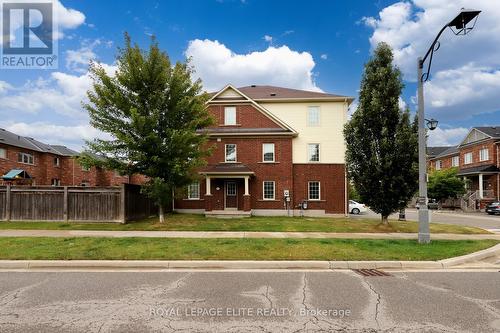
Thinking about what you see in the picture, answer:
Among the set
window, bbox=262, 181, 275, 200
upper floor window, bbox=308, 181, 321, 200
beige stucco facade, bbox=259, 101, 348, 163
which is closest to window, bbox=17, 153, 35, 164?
window, bbox=262, 181, 275, 200

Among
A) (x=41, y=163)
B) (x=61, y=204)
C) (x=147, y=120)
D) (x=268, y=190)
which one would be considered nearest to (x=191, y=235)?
(x=147, y=120)

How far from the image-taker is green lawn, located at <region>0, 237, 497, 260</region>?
9.28m

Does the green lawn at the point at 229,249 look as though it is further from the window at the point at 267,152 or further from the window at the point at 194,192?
the window at the point at 267,152

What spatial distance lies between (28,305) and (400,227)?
16092mm

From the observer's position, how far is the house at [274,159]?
24.9 metres

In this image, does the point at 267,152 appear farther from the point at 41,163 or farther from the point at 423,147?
the point at 41,163

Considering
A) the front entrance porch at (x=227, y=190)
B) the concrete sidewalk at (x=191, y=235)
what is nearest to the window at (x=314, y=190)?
the front entrance porch at (x=227, y=190)

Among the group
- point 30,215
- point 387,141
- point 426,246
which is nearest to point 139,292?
point 426,246

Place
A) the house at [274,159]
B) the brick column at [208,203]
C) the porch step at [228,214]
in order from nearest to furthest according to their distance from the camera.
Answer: the porch step at [228,214], the brick column at [208,203], the house at [274,159]

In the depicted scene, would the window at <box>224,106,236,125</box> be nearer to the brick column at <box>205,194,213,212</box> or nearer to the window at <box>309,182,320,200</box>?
the brick column at <box>205,194,213,212</box>

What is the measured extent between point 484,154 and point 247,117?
3278cm

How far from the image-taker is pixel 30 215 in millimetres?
17672

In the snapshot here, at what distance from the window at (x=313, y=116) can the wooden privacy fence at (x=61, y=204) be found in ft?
49.8

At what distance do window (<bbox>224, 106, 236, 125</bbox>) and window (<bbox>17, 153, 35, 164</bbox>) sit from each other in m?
24.8
